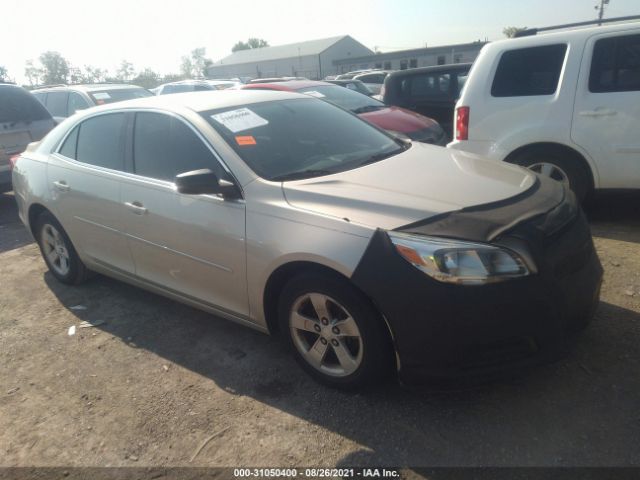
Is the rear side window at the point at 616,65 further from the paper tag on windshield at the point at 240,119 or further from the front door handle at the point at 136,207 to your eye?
the front door handle at the point at 136,207

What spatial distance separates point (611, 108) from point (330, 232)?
3.48 meters

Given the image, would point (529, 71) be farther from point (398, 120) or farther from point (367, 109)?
point (367, 109)

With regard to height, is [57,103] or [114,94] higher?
[114,94]

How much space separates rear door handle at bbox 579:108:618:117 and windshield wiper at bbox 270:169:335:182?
116 inches

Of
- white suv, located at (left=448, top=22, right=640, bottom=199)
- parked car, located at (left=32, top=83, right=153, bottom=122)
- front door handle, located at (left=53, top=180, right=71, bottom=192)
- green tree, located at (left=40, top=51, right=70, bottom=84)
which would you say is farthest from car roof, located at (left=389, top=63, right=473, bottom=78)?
green tree, located at (left=40, top=51, right=70, bottom=84)

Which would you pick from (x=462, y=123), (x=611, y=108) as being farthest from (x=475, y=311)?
(x=462, y=123)

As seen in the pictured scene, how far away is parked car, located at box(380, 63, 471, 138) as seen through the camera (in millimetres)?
7895

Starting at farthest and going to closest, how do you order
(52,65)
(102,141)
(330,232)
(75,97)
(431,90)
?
(52,65)
(75,97)
(431,90)
(102,141)
(330,232)

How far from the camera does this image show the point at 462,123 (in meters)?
5.17

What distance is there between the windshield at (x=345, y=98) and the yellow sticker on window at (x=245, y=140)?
14.4 feet

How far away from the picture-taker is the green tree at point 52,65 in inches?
2933

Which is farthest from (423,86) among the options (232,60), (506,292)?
(232,60)

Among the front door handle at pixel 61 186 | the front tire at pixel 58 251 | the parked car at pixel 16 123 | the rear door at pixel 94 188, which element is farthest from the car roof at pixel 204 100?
the parked car at pixel 16 123

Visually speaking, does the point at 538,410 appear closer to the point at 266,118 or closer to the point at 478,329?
the point at 478,329
